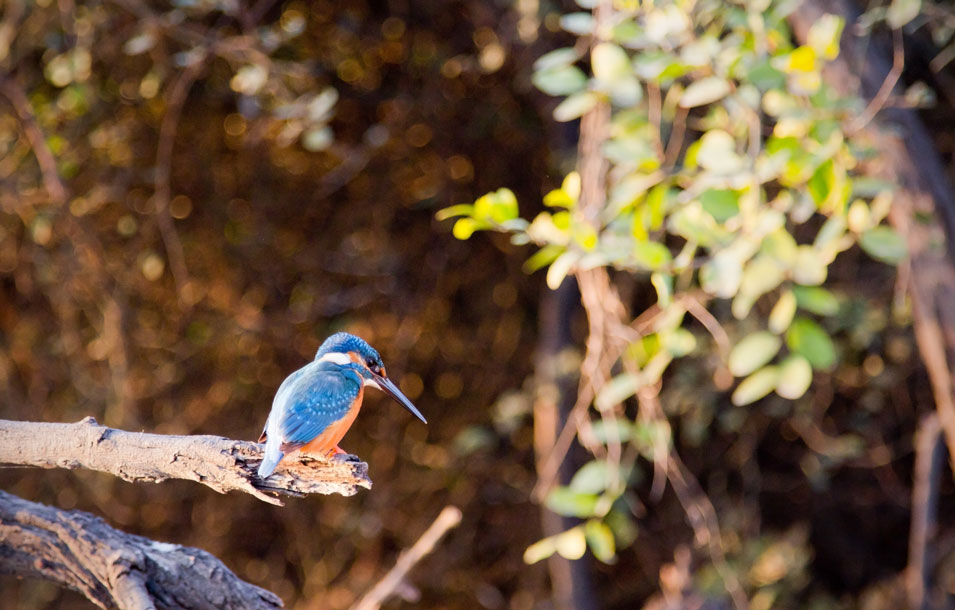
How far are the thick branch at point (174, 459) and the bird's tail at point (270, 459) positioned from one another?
0.05 feet

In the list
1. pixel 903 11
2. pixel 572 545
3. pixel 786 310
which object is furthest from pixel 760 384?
pixel 903 11

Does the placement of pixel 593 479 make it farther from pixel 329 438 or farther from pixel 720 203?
pixel 329 438

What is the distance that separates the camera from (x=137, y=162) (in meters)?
3.29

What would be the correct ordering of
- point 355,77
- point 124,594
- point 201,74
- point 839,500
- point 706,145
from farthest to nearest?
point 839,500
point 355,77
point 201,74
point 706,145
point 124,594

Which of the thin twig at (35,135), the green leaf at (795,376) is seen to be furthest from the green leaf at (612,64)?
the thin twig at (35,135)

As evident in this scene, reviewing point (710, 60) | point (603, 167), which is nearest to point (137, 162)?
point (603, 167)

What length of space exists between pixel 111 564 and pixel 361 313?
2.47m

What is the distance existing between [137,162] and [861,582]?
3121mm

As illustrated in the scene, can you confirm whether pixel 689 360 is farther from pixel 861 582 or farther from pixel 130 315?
pixel 130 315

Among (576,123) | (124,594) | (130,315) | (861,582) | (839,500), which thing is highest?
(124,594)

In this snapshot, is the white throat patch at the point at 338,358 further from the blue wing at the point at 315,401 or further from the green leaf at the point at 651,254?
the green leaf at the point at 651,254

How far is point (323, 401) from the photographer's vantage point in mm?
989

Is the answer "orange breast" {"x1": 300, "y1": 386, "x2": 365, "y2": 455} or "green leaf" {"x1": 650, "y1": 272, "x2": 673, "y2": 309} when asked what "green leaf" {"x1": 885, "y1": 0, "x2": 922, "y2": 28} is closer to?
"green leaf" {"x1": 650, "y1": 272, "x2": 673, "y2": 309}

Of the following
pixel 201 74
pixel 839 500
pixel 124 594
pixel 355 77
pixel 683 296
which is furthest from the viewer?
pixel 839 500
